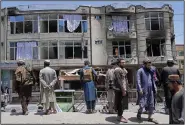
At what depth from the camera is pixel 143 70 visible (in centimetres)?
797

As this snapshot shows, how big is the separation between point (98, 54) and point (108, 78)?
27246 millimetres

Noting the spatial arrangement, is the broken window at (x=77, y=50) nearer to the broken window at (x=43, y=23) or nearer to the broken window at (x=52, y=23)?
the broken window at (x=52, y=23)

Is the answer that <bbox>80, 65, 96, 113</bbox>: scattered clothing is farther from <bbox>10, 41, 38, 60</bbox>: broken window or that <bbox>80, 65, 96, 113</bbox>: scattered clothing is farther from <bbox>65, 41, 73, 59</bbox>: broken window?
<bbox>10, 41, 38, 60</bbox>: broken window

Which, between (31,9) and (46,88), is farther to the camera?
(31,9)

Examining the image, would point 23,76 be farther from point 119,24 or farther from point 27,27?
point 119,24

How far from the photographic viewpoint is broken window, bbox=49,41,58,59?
117 ft

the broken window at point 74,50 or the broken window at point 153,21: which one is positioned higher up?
the broken window at point 153,21

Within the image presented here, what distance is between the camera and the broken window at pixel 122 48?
37125mm

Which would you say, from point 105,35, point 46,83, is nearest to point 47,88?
point 46,83

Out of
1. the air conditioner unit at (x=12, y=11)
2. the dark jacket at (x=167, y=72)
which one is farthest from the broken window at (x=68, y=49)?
the dark jacket at (x=167, y=72)

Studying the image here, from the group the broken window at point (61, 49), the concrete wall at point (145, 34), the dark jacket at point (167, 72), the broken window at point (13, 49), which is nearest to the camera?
the dark jacket at point (167, 72)

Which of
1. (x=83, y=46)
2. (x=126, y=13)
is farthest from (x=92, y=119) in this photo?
(x=126, y=13)

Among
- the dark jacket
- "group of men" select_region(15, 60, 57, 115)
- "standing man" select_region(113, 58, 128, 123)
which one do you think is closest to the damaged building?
"group of men" select_region(15, 60, 57, 115)

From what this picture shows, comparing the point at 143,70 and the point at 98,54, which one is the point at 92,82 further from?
the point at 98,54
